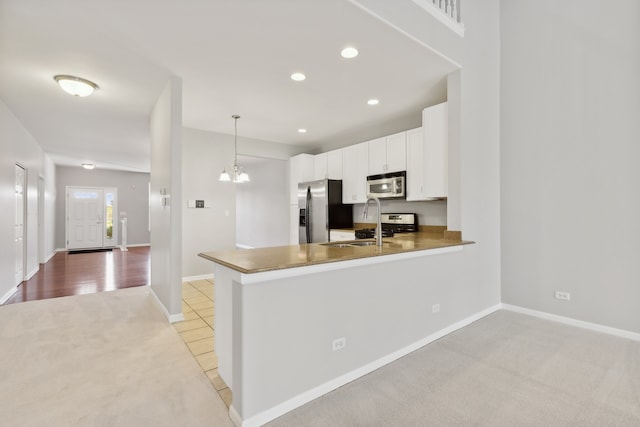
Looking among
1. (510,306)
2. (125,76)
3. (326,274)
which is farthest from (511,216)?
(125,76)

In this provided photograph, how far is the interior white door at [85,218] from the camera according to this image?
9.59 m

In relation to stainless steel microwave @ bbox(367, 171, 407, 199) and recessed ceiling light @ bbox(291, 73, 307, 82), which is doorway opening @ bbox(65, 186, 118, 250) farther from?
recessed ceiling light @ bbox(291, 73, 307, 82)

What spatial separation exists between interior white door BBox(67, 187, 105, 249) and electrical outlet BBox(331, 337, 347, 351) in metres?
10.8

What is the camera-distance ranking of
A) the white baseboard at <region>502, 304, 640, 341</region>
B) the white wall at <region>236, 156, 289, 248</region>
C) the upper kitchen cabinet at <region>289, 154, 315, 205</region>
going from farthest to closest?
the white wall at <region>236, 156, 289, 248</region>, the upper kitchen cabinet at <region>289, 154, 315, 205</region>, the white baseboard at <region>502, 304, 640, 341</region>

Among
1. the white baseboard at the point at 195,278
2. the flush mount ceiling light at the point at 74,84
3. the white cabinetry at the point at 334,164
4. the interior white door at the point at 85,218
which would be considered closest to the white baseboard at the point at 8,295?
the white baseboard at the point at 195,278

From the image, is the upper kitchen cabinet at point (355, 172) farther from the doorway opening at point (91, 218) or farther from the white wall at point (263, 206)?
the doorway opening at point (91, 218)

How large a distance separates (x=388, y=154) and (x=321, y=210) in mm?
1518

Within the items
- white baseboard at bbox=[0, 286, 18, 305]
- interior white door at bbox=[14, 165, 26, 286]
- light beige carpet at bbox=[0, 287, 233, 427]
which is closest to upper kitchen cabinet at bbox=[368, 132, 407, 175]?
light beige carpet at bbox=[0, 287, 233, 427]

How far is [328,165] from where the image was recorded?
5.68 meters

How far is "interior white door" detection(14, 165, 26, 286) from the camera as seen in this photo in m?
4.81

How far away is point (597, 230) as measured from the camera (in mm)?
2980

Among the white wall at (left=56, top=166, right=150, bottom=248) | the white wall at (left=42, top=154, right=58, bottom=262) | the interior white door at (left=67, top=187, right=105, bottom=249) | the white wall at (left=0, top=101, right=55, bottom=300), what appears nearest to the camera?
the white wall at (left=0, top=101, right=55, bottom=300)

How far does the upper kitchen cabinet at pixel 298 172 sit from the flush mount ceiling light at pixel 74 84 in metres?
3.44

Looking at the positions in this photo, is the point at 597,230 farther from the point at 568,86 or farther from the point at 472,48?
the point at 472,48
